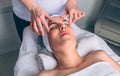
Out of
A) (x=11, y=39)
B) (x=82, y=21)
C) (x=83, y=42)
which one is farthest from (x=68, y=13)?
(x=82, y=21)

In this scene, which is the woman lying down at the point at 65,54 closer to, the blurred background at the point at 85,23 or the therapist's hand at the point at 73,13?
the therapist's hand at the point at 73,13

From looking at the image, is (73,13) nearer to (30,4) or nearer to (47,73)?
(30,4)

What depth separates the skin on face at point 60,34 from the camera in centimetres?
111

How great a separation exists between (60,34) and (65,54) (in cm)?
11

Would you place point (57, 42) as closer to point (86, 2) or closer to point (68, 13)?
point (68, 13)

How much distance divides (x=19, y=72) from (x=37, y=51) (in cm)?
20

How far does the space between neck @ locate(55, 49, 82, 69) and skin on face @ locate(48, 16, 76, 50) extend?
40 mm

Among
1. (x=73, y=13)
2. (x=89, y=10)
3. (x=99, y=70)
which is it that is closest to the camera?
(x=99, y=70)

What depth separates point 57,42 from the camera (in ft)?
3.72

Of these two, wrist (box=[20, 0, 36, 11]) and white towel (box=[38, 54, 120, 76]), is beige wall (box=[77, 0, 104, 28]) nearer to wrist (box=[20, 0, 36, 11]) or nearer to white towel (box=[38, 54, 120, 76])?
wrist (box=[20, 0, 36, 11])

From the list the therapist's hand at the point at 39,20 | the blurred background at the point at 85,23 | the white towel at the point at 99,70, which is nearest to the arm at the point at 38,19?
the therapist's hand at the point at 39,20

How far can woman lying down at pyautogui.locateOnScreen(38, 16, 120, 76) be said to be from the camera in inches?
43.9

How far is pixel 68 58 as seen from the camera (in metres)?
1.15

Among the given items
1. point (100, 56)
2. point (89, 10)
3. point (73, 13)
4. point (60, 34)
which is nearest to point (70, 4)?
point (73, 13)
